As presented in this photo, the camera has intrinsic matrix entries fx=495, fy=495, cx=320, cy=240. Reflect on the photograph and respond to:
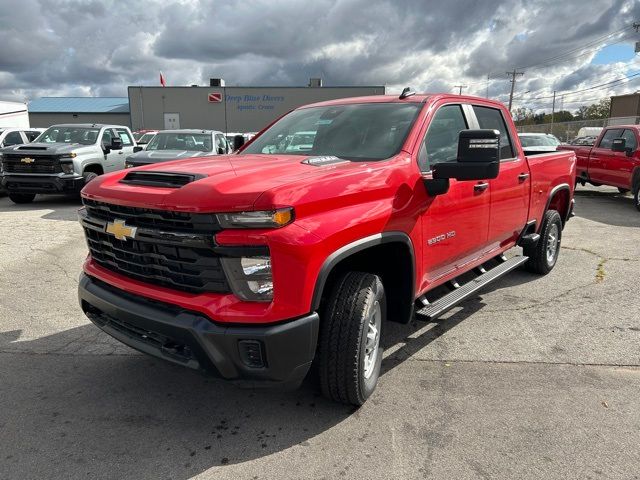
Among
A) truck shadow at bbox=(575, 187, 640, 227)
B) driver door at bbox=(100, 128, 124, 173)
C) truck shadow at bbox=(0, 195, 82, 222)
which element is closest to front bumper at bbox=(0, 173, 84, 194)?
truck shadow at bbox=(0, 195, 82, 222)

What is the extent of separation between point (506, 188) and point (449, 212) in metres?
1.22

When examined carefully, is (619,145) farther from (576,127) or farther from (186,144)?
(576,127)

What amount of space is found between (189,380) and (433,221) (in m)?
2.03

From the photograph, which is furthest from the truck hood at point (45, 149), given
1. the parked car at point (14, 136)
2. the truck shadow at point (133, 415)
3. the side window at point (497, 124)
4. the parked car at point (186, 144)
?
the side window at point (497, 124)

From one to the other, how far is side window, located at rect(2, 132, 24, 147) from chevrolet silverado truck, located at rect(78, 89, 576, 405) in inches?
484

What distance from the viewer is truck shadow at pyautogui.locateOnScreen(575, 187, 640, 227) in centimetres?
993

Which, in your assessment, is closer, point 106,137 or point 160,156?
point 160,156

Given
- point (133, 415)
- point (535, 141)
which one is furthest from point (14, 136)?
point (535, 141)

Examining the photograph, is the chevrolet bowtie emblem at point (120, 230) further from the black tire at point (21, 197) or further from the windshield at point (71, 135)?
the windshield at point (71, 135)

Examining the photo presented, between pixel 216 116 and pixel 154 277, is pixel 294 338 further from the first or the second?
pixel 216 116

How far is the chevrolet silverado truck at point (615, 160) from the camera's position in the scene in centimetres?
1116

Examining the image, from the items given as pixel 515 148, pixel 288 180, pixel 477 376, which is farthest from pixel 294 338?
pixel 515 148

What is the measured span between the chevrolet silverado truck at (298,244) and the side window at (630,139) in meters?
9.36

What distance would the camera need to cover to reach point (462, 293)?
391cm
